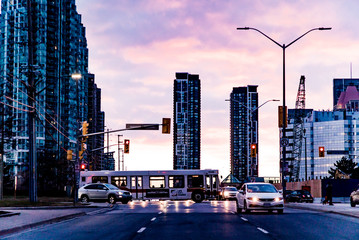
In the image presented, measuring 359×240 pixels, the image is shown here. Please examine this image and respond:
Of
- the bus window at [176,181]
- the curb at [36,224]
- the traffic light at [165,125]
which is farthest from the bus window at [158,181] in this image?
the curb at [36,224]

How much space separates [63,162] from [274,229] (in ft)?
270

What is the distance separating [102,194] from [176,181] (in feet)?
29.5

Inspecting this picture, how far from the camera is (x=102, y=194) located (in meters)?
52.4

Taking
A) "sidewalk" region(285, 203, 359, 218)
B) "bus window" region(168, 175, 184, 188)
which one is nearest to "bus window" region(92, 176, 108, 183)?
"bus window" region(168, 175, 184, 188)

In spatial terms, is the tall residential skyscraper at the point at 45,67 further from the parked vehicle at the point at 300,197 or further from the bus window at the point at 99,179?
the parked vehicle at the point at 300,197

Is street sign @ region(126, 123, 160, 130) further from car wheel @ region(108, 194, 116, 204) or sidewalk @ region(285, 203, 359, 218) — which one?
sidewalk @ region(285, 203, 359, 218)

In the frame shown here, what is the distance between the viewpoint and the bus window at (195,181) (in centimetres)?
5772

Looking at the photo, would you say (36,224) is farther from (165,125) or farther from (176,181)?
(176,181)

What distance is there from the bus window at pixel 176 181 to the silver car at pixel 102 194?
6656 millimetres

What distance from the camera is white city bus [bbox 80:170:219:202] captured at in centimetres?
5731

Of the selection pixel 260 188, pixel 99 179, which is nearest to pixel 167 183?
pixel 99 179

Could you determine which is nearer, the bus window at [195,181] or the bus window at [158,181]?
the bus window at [195,181]

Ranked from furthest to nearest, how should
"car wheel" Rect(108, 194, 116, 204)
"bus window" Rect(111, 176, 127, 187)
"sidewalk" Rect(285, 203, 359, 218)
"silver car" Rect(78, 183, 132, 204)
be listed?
"bus window" Rect(111, 176, 127, 187) → "silver car" Rect(78, 183, 132, 204) → "car wheel" Rect(108, 194, 116, 204) → "sidewalk" Rect(285, 203, 359, 218)

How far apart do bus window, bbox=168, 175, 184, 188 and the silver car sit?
6.66 meters
